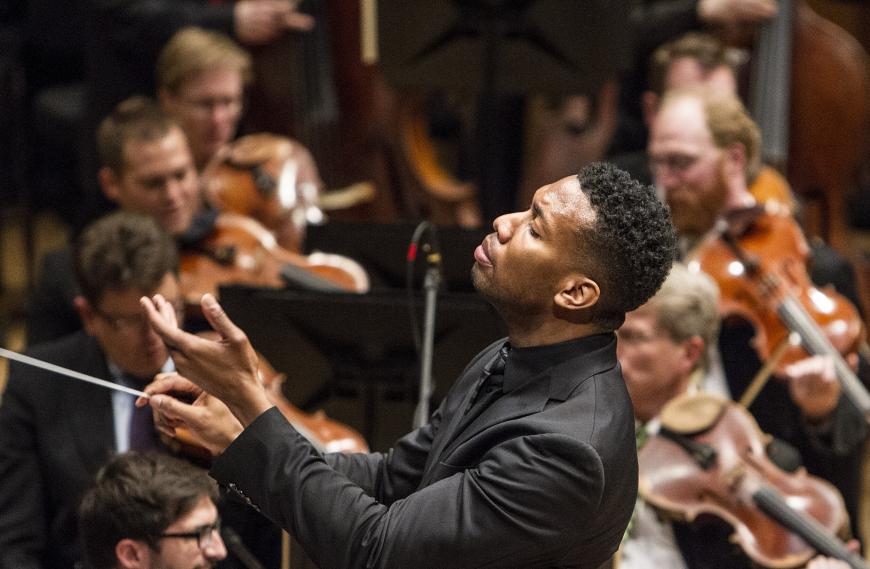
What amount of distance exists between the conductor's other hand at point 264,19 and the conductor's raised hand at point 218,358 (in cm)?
286

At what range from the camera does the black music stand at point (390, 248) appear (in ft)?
11.0

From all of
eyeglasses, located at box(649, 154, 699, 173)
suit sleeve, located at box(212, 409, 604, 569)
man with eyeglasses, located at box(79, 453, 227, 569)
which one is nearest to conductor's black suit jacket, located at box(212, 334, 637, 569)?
suit sleeve, located at box(212, 409, 604, 569)

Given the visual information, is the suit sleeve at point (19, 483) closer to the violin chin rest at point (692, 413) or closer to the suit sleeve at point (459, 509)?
the suit sleeve at point (459, 509)

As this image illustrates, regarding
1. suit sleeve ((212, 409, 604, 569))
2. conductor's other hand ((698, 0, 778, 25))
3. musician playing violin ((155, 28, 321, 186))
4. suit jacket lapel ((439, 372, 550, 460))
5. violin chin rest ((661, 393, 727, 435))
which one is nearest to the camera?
suit sleeve ((212, 409, 604, 569))

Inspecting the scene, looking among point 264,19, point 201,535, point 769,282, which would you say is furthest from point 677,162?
point 201,535

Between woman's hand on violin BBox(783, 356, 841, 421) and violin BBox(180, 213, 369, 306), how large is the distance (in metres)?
1.09

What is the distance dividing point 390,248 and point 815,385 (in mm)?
1102

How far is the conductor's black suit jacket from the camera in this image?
1.77 metres

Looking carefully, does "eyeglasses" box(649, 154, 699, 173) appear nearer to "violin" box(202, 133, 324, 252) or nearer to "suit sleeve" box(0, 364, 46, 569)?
"violin" box(202, 133, 324, 252)

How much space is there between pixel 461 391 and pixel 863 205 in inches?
193

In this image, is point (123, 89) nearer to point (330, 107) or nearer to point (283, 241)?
point (330, 107)

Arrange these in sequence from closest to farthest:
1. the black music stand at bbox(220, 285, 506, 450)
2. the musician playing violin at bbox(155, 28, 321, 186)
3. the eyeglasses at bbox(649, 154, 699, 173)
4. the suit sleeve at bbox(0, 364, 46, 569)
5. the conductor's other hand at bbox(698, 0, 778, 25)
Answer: the suit sleeve at bbox(0, 364, 46, 569), the black music stand at bbox(220, 285, 506, 450), the eyeglasses at bbox(649, 154, 699, 173), the musician playing violin at bbox(155, 28, 321, 186), the conductor's other hand at bbox(698, 0, 778, 25)

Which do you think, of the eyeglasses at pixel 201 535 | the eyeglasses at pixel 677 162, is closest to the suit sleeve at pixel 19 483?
the eyeglasses at pixel 201 535

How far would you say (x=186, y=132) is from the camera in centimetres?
433
